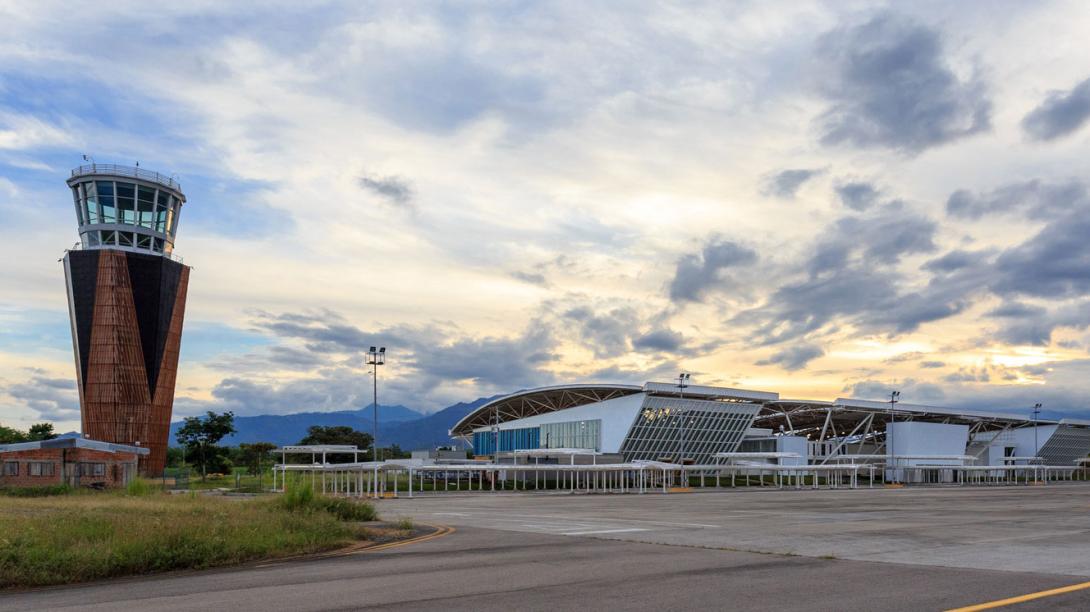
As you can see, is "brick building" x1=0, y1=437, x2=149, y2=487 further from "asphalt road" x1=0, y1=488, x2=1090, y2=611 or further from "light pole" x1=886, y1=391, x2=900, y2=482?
"light pole" x1=886, y1=391, x2=900, y2=482

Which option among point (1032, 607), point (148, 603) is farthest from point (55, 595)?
point (1032, 607)

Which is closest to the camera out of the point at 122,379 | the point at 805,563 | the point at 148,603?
the point at 148,603

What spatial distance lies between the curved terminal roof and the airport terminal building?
0.19 meters

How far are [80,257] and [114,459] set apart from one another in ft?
134

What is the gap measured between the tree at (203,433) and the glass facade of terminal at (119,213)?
30634 millimetres

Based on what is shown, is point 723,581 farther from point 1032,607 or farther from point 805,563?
point 1032,607

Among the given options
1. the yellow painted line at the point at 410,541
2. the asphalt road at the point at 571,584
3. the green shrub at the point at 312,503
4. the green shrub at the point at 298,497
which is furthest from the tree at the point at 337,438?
the asphalt road at the point at 571,584

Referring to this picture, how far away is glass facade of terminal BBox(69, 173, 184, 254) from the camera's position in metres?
96.2

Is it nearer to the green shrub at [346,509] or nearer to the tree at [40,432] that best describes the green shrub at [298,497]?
the green shrub at [346,509]

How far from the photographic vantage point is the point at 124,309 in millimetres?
93562

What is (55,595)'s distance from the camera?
13.6 meters

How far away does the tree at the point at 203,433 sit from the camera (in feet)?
395

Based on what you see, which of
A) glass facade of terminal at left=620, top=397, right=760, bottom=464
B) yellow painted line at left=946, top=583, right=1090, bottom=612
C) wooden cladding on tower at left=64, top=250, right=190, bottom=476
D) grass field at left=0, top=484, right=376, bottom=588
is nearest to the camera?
yellow painted line at left=946, top=583, right=1090, bottom=612

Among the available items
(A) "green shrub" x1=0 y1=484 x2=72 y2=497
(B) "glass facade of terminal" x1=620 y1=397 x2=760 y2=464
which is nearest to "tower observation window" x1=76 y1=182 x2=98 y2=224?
(A) "green shrub" x1=0 y1=484 x2=72 y2=497
